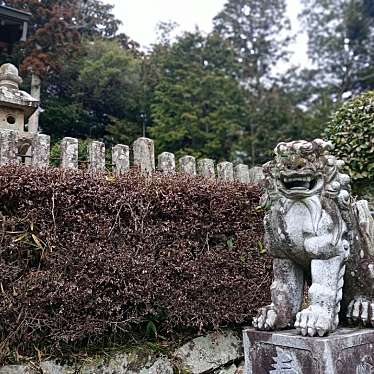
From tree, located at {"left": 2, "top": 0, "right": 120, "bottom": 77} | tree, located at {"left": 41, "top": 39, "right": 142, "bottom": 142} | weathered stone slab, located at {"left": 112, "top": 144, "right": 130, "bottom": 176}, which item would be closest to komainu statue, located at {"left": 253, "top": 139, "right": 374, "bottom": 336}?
weathered stone slab, located at {"left": 112, "top": 144, "right": 130, "bottom": 176}

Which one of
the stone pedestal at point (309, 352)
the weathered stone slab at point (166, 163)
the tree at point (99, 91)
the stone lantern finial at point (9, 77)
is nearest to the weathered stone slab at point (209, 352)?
the stone pedestal at point (309, 352)

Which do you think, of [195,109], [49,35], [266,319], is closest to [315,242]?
[266,319]

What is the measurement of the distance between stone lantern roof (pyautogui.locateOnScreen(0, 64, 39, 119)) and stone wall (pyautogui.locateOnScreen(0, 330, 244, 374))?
2.88 metres

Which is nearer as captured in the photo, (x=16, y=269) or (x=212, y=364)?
(x=16, y=269)

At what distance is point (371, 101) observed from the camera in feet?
15.0

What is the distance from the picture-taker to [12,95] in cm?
454

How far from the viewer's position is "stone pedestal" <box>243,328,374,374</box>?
1618 mm

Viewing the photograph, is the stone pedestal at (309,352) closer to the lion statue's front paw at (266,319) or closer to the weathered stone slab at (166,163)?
the lion statue's front paw at (266,319)

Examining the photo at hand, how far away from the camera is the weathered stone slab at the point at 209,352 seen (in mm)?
3207

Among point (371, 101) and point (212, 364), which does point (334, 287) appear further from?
point (371, 101)

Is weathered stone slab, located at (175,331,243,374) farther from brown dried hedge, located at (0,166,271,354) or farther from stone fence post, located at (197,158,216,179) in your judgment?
stone fence post, located at (197,158,216,179)

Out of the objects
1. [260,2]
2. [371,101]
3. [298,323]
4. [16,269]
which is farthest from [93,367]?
[260,2]

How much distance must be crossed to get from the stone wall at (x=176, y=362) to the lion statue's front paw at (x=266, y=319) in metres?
1.47

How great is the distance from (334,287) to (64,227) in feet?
6.31
